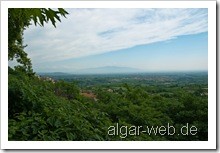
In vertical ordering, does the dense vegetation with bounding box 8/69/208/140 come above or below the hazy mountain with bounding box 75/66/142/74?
below

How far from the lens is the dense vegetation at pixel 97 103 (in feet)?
8.77

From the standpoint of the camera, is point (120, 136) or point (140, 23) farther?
point (140, 23)

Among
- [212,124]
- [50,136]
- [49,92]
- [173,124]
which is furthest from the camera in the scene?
[49,92]

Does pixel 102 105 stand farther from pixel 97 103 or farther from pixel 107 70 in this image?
pixel 107 70

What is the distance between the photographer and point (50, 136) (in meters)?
2.60

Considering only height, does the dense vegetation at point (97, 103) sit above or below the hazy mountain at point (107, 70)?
below

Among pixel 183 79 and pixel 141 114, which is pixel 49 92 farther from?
pixel 183 79

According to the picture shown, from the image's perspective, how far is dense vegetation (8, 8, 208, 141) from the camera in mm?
2674

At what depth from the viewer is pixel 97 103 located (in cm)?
349

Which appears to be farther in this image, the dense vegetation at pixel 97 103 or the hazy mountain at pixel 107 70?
the hazy mountain at pixel 107 70

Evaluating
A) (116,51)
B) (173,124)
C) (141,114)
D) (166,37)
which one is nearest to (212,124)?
(173,124)

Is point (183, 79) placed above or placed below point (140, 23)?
below

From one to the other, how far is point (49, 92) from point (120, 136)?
35.5 inches

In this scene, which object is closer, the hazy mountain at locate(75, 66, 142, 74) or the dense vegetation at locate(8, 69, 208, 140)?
the dense vegetation at locate(8, 69, 208, 140)
